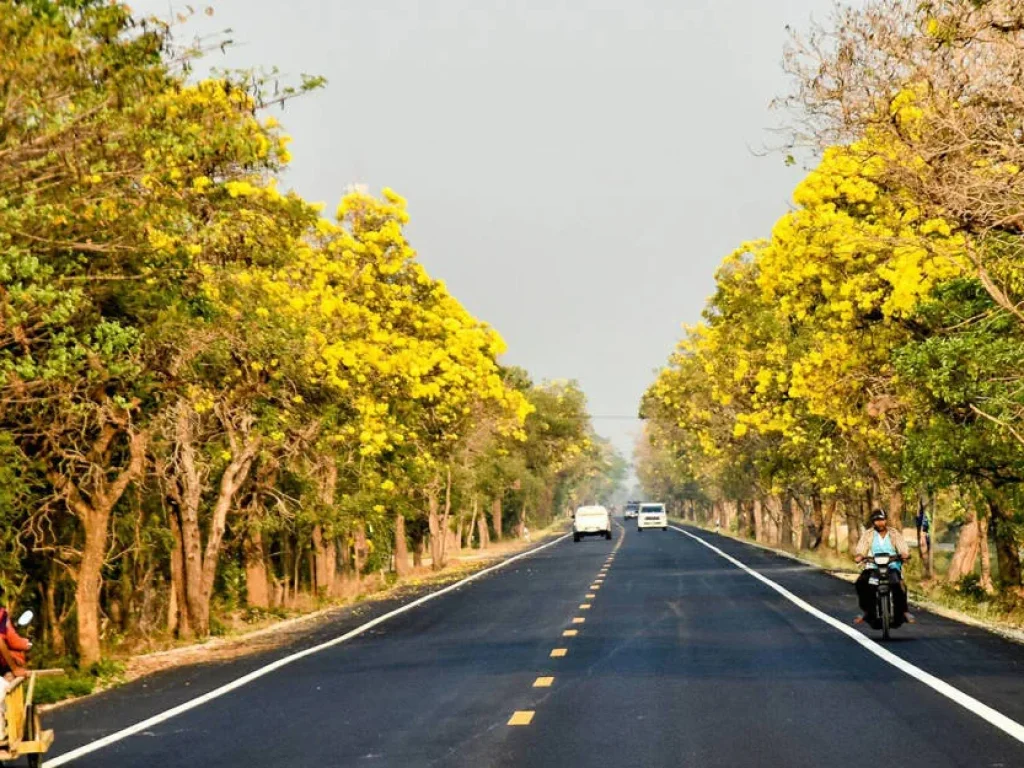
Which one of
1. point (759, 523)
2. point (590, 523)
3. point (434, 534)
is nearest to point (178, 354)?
point (434, 534)

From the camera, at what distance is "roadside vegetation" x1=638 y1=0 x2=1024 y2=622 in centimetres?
1705

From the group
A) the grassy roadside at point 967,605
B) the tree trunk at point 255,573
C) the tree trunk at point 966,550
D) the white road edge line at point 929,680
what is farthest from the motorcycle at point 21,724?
the tree trunk at point 966,550

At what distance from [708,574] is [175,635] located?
54.0 ft

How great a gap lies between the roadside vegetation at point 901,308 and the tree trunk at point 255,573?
42.0 ft

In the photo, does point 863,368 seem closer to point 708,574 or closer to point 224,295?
point 708,574

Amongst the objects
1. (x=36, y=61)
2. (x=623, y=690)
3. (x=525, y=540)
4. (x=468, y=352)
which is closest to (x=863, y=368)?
(x=468, y=352)

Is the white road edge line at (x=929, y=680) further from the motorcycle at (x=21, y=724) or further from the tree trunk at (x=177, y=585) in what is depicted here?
the tree trunk at (x=177, y=585)

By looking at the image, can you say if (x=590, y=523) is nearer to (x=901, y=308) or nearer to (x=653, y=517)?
(x=653, y=517)

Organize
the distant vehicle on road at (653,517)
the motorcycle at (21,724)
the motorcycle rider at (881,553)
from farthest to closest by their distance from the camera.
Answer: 1. the distant vehicle on road at (653,517)
2. the motorcycle rider at (881,553)
3. the motorcycle at (21,724)

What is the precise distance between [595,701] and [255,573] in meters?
24.2

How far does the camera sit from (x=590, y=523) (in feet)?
278

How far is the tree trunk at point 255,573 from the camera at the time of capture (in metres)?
36.8

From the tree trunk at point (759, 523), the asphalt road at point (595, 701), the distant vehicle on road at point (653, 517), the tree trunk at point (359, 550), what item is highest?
the distant vehicle on road at point (653, 517)

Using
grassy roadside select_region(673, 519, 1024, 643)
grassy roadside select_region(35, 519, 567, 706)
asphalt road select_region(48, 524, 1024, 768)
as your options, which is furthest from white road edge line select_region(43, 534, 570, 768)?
grassy roadside select_region(673, 519, 1024, 643)
